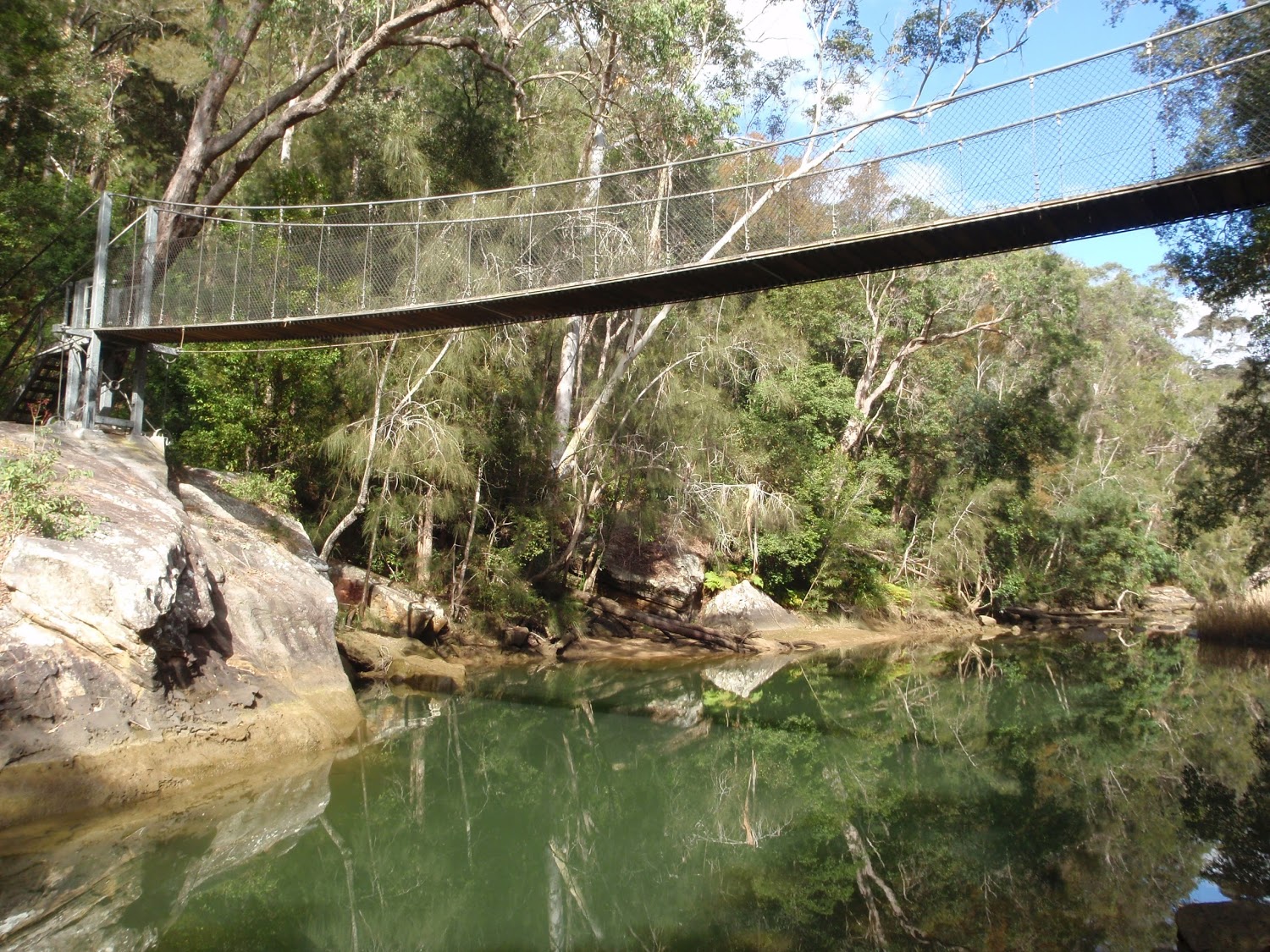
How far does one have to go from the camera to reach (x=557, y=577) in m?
16.3

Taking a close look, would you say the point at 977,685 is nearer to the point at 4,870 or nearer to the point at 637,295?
the point at 637,295

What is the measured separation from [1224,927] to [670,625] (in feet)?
39.1

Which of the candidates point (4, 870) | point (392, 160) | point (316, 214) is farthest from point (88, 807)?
point (392, 160)

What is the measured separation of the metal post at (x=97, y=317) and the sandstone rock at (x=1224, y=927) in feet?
32.0

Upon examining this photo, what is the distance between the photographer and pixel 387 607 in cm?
1278

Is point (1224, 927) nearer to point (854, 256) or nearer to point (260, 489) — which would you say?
point (854, 256)

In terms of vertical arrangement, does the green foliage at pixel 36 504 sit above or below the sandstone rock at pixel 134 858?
above

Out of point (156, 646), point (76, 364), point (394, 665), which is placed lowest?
point (394, 665)

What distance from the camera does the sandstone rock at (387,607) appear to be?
12.6 m

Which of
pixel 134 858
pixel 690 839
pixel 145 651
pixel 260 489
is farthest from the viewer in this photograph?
pixel 260 489

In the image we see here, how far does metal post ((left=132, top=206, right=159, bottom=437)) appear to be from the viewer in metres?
Answer: 9.19

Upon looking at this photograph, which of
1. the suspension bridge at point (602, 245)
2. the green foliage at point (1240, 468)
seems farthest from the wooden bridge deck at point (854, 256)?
the green foliage at point (1240, 468)

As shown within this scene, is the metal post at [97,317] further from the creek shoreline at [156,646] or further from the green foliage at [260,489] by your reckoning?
the green foliage at [260,489]

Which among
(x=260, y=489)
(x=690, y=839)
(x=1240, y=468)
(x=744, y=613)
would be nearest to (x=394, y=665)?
(x=260, y=489)
